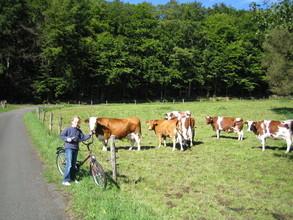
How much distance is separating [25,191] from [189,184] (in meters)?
4.93

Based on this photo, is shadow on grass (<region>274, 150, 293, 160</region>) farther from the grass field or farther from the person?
the person

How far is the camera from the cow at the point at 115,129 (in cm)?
1998

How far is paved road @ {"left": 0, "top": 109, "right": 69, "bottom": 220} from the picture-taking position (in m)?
9.59

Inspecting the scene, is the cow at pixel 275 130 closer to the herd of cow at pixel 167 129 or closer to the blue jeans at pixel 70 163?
the herd of cow at pixel 167 129

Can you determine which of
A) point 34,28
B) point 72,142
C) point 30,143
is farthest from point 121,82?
point 72,142

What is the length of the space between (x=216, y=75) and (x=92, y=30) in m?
25.6

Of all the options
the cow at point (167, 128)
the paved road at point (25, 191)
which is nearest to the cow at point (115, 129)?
the cow at point (167, 128)

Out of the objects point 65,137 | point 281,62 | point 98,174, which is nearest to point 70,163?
point 65,137

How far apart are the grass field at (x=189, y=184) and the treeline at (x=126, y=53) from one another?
36.1 metres

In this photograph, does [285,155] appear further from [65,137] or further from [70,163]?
[65,137]

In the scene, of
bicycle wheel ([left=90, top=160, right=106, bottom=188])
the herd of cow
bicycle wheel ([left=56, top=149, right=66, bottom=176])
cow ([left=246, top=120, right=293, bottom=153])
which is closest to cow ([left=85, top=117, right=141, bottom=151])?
the herd of cow

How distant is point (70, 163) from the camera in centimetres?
1203

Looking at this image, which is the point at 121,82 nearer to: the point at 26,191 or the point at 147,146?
the point at 147,146

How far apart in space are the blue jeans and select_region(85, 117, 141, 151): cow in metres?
7.45
